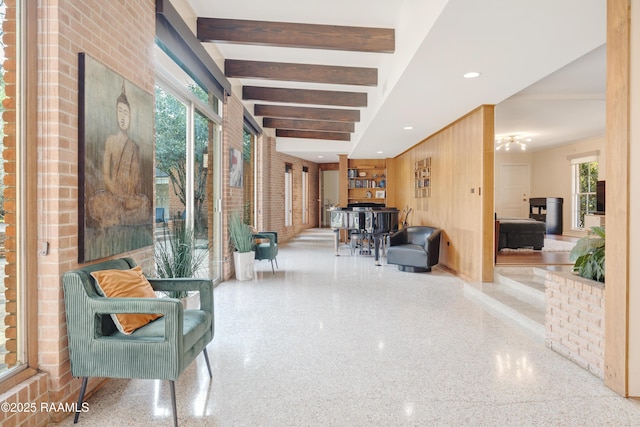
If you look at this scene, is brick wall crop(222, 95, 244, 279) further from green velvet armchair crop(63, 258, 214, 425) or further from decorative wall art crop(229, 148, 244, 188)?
green velvet armchair crop(63, 258, 214, 425)

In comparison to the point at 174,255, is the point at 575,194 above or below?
above

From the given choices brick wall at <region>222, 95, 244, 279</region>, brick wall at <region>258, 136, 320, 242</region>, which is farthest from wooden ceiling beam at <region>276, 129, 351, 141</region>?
brick wall at <region>222, 95, 244, 279</region>

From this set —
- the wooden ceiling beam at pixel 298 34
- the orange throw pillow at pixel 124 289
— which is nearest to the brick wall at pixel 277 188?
the wooden ceiling beam at pixel 298 34

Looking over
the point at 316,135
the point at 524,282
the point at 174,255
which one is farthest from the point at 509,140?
the point at 174,255

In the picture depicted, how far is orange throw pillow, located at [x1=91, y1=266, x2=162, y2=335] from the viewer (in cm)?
211

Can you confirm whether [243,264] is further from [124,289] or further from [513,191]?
[513,191]

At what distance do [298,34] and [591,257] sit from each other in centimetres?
343

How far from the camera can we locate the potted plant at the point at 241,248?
18.4ft

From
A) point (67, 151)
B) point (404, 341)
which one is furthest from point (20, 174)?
point (404, 341)

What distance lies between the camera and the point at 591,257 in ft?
9.41

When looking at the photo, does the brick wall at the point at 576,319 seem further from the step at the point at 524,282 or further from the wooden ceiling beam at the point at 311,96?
the wooden ceiling beam at the point at 311,96

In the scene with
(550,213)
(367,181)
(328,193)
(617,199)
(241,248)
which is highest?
(367,181)

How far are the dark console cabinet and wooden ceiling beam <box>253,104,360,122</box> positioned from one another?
6.50 meters

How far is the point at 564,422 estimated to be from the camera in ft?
6.59
